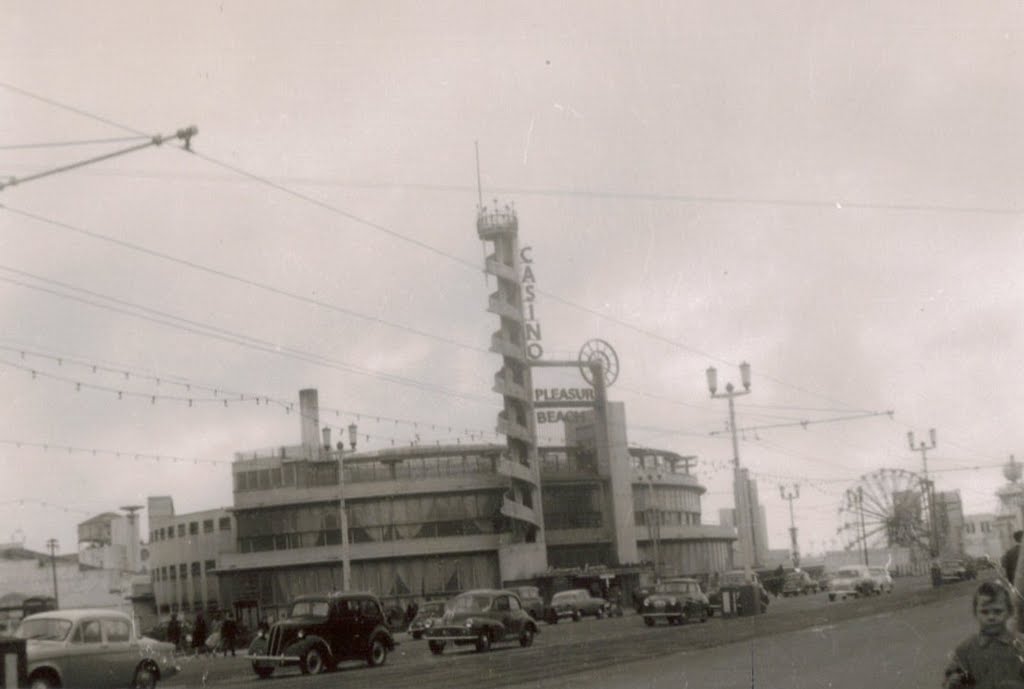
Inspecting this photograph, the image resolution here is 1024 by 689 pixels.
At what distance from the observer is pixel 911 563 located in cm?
11281

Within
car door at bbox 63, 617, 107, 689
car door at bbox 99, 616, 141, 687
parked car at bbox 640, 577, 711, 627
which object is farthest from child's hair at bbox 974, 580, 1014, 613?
parked car at bbox 640, 577, 711, 627

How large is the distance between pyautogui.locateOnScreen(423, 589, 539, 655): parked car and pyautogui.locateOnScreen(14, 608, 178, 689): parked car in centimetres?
946

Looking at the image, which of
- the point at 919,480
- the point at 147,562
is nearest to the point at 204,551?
the point at 147,562

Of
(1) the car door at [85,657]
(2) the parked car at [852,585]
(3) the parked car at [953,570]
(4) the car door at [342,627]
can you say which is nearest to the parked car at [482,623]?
(4) the car door at [342,627]

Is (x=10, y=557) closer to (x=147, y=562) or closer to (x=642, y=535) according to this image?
(x=147, y=562)

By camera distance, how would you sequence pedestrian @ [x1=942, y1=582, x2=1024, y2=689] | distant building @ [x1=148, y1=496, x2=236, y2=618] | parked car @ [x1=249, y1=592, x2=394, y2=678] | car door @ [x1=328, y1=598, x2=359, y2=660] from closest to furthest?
pedestrian @ [x1=942, y1=582, x2=1024, y2=689], parked car @ [x1=249, y1=592, x2=394, y2=678], car door @ [x1=328, y1=598, x2=359, y2=660], distant building @ [x1=148, y1=496, x2=236, y2=618]

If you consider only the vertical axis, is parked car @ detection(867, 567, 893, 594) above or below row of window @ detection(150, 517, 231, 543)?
below

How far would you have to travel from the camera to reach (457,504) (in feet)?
282

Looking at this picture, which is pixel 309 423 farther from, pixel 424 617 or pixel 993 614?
pixel 993 614

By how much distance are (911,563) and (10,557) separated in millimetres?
78137

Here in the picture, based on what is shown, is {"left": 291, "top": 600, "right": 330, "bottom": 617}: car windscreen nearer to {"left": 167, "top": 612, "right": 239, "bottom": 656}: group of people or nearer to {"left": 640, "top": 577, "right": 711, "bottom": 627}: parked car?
{"left": 167, "top": 612, "right": 239, "bottom": 656}: group of people

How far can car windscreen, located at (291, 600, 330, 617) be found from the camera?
93.4 ft

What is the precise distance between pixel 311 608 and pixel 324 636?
77 centimetres

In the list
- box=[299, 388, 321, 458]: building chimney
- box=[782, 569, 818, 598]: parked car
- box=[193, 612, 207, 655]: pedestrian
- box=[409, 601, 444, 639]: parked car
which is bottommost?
box=[782, 569, 818, 598]: parked car
